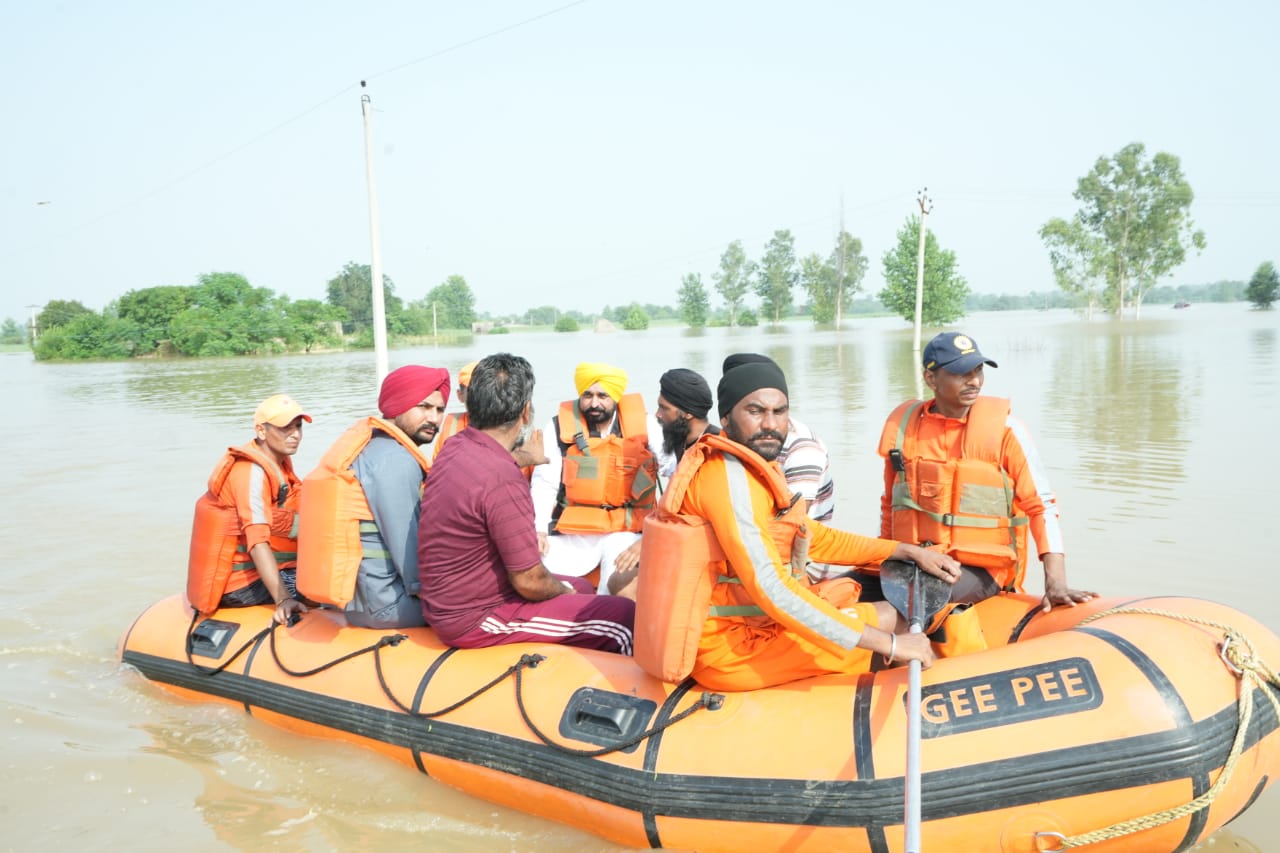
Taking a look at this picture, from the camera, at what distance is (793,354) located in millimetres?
29547

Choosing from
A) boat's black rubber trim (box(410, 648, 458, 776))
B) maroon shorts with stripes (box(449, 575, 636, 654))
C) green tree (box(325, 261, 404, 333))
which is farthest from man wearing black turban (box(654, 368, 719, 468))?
green tree (box(325, 261, 404, 333))

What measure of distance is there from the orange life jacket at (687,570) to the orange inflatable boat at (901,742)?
26 cm

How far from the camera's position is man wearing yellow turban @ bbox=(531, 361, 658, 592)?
177 inches

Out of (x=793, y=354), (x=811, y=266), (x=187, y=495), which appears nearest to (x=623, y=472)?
(x=187, y=495)

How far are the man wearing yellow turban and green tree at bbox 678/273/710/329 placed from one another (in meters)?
88.5

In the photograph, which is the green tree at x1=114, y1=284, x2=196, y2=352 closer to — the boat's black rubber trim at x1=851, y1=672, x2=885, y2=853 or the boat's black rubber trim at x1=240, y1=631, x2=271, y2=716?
the boat's black rubber trim at x1=240, y1=631, x2=271, y2=716

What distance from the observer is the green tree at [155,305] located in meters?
45.7

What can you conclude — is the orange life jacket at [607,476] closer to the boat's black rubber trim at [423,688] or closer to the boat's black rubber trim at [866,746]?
the boat's black rubber trim at [423,688]

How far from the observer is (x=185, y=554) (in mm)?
7426

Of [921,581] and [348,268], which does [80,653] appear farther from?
[348,268]

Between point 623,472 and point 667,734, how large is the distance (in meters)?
1.78

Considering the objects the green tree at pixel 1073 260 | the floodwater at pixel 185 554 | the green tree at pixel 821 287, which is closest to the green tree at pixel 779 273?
the green tree at pixel 821 287

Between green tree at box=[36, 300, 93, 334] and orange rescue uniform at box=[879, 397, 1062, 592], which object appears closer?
orange rescue uniform at box=[879, 397, 1062, 592]

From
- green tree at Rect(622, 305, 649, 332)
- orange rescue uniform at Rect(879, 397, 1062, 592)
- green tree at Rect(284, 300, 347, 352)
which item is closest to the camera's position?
orange rescue uniform at Rect(879, 397, 1062, 592)
